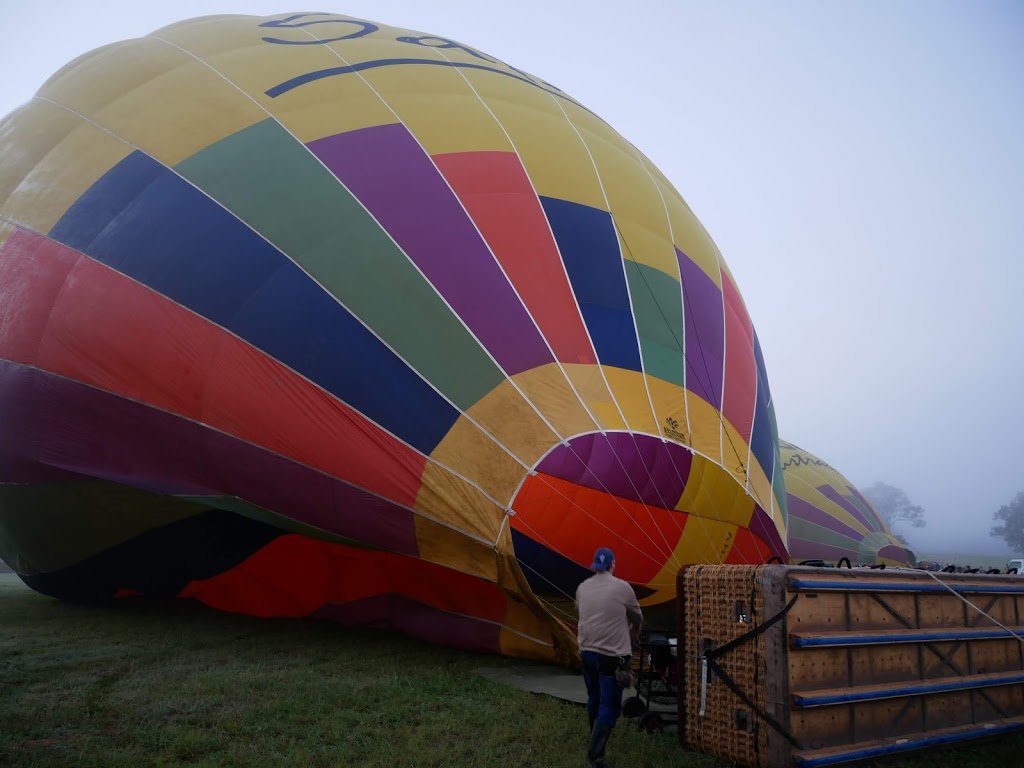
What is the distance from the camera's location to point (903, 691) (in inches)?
152

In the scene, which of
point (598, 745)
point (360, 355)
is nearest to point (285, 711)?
point (598, 745)

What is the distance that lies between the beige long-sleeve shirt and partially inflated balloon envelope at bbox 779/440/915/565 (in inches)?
402

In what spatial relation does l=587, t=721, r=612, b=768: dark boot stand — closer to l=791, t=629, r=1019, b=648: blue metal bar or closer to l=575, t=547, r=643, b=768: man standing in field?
l=575, t=547, r=643, b=768: man standing in field

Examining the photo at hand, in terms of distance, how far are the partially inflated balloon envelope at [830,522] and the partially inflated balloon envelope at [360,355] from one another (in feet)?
25.4

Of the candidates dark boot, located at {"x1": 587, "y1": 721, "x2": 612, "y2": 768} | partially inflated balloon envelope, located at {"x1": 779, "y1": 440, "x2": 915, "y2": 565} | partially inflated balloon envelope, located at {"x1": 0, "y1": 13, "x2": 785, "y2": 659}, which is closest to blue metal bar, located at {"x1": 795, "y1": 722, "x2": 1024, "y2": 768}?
dark boot, located at {"x1": 587, "y1": 721, "x2": 612, "y2": 768}

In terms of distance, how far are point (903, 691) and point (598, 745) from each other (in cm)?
156

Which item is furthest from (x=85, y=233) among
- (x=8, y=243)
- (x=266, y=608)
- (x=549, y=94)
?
(x=549, y=94)

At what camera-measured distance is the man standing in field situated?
11.9 ft

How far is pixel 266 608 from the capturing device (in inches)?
268

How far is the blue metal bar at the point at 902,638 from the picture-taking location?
353 cm

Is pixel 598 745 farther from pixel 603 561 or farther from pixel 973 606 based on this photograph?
pixel 973 606

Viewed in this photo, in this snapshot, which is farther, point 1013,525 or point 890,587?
point 1013,525

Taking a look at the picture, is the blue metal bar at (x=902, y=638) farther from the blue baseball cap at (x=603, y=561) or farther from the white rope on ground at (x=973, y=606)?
the blue baseball cap at (x=603, y=561)

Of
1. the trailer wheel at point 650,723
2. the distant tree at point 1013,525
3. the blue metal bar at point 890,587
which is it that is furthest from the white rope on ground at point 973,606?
the distant tree at point 1013,525
